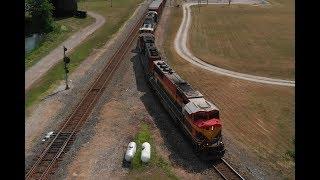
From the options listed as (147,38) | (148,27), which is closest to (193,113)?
(147,38)

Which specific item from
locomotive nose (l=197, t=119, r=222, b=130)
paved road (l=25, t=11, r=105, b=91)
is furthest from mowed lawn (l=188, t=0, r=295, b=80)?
locomotive nose (l=197, t=119, r=222, b=130)

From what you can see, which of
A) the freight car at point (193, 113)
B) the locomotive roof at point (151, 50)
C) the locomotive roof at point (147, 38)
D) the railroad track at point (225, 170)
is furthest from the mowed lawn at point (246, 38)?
the railroad track at point (225, 170)

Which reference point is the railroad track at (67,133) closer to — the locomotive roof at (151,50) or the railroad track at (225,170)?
the locomotive roof at (151,50)

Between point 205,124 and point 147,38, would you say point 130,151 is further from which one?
point 147,38

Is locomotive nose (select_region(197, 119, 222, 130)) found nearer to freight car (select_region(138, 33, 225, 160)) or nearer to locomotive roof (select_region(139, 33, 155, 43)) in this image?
freight car (select_region(138, 33, 225, 160))

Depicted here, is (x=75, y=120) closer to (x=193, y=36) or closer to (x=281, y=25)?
(x=193, y=36)
